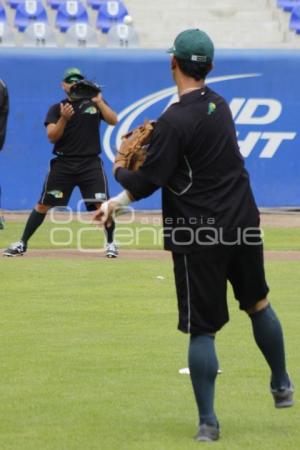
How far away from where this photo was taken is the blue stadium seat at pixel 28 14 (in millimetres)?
23312

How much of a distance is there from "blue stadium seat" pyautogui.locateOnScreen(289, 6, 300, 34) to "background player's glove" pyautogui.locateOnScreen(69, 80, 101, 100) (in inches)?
483

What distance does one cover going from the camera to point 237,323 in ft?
30.7

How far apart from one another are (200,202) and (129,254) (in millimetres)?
8151

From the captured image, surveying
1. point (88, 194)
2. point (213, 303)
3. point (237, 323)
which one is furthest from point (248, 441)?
point (88, 194)

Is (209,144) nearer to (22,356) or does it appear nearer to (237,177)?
(237,177)

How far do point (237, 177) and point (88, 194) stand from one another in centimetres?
759

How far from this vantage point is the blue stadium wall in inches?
727

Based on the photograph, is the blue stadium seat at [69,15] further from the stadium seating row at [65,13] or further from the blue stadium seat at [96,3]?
the blue stadium seat at [96,3]

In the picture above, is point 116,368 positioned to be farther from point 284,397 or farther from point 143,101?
point 143,101

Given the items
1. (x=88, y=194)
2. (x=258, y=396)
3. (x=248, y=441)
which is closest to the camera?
(x=248, y=441)

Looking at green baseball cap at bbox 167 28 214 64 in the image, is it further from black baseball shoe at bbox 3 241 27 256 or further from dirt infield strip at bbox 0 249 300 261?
black baseball shoe at bbox 3 241 27 256

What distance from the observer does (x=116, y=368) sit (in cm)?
754

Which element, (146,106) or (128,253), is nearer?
(128,253)

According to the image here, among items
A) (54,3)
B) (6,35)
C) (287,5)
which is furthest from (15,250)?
(287,5)
